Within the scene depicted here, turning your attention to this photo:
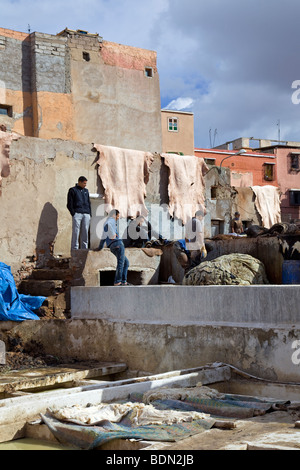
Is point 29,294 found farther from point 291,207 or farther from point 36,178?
point 291,207

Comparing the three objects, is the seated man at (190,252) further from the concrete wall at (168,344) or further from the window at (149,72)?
the window at (149,72)

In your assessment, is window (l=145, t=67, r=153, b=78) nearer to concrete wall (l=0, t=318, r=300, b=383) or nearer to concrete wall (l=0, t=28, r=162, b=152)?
concrete wall (l=0, t=28, r=162, b=152)

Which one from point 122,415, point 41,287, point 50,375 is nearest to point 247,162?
point 41,287

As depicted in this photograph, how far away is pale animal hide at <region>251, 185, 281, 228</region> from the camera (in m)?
19.5

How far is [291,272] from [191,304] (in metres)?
3.18

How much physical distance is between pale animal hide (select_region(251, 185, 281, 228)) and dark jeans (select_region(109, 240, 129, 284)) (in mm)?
9988

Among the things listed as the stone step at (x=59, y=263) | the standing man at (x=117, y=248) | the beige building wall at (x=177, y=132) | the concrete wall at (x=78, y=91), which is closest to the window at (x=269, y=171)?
the beige building wall at (x=177, y=132)

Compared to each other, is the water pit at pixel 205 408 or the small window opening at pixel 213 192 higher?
the small window opening at pixel 213 192

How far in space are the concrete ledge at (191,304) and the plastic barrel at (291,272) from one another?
3.01 m

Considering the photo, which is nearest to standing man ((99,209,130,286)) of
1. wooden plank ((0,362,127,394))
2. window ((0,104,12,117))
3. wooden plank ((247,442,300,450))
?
wooden plank ((0,362,127,394))

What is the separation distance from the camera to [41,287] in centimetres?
1113

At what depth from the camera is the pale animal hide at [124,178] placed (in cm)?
1373
